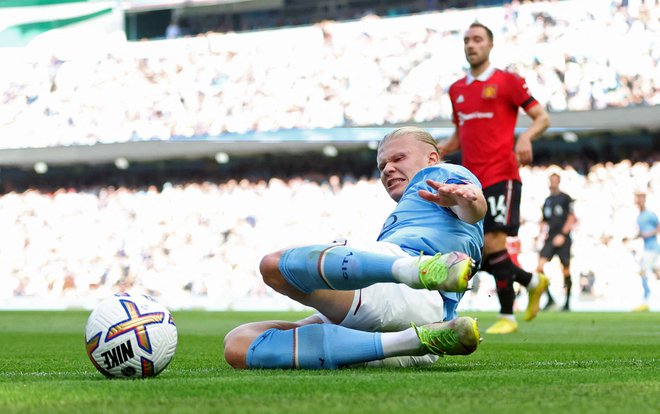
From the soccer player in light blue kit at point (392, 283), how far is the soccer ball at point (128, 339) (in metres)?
0.42

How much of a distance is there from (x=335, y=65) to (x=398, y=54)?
1.34 meters

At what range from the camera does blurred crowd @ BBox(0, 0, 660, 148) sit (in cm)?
1847

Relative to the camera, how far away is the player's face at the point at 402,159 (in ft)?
14.2

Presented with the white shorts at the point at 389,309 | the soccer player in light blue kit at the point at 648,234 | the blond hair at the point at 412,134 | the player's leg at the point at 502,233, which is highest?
the blond hair at the point at 412,134

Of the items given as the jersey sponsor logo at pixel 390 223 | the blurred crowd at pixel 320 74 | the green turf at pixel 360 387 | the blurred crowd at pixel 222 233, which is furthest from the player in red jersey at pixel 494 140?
the blurred crowd at pixel 320 74

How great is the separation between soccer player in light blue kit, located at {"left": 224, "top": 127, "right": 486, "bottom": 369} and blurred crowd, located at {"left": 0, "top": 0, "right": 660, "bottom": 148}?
14.5 meters

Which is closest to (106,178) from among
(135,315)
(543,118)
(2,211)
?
(2,211)

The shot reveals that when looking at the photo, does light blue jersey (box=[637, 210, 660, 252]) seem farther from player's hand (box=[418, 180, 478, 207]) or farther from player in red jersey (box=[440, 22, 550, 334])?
player's hand (box=[418, 180, 478, 207])

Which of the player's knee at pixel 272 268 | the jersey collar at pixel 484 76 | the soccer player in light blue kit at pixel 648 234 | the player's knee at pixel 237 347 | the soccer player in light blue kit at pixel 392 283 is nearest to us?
the soccer player in light blue kit at pixel 392 283

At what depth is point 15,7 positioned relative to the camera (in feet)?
89.4

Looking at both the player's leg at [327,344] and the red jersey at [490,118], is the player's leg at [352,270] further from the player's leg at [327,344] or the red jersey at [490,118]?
the red jersey at [490,118]

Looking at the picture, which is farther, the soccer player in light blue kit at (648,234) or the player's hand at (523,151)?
the soccer player in light blue kit at (648,234)

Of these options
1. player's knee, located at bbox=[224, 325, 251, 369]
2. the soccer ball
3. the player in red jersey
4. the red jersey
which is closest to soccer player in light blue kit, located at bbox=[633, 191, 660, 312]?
the player in red jersey

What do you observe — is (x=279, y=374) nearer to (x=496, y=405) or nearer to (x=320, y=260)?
(x=320, y=260)
